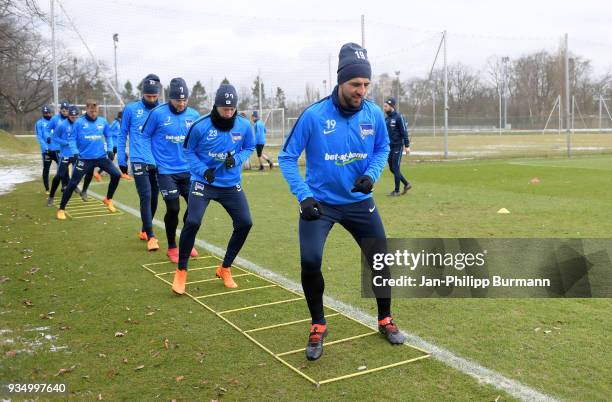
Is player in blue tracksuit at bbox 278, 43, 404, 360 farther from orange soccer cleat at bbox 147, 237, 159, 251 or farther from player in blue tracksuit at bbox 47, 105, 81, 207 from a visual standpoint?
player in blue tracksuit at bbox 47, 105, 81, 207

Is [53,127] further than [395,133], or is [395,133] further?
[53,127]

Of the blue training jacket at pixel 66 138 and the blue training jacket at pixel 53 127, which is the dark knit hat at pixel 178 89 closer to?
the blue training jacket at pixel 66 138

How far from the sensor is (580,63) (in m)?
47.2

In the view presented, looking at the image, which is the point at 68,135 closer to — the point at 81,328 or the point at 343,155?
the point at 81,328

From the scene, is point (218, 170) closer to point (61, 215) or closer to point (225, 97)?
point (225, 97)

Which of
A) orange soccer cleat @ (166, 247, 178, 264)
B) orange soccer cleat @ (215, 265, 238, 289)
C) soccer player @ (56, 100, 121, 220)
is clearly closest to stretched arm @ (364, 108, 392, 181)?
orange soccer cleat @ (215, 265, 238, 289)

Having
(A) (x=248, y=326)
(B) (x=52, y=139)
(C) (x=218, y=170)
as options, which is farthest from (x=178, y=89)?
(B) (x=52, y=139)

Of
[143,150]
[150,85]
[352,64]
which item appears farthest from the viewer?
[143,150]

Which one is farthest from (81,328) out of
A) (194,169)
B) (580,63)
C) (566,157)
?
(580,63)

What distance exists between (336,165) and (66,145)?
34.9ft

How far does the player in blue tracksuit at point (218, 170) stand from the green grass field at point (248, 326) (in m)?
0.64

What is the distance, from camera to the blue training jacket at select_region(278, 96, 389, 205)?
457 centimetres

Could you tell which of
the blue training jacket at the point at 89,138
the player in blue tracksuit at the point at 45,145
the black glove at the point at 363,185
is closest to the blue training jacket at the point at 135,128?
the blue training jacket at the point at 89,138

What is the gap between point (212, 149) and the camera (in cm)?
655
